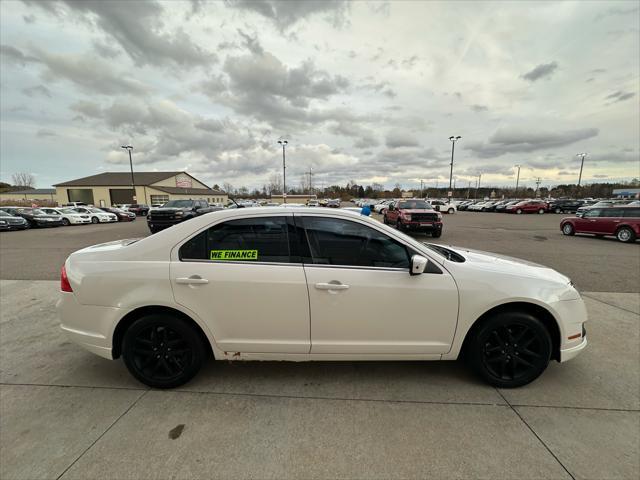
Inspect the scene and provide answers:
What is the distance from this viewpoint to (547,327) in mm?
2730

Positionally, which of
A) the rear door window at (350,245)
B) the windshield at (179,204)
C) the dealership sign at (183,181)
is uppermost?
the dealership sign at (183,181)

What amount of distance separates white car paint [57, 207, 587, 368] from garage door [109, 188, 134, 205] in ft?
220

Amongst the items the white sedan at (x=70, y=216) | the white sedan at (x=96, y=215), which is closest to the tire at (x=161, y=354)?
the white sedan at (x=70, y=216)

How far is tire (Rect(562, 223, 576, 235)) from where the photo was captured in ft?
47.5

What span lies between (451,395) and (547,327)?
113cm

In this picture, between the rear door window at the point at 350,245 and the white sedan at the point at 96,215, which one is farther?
the white sedan at the point at 96,215

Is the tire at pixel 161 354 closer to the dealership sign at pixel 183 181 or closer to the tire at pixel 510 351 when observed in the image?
the tire at pixel 510 351

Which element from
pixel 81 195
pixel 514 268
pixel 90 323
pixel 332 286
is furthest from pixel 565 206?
pixel 81 195

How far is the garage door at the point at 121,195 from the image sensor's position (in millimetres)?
58688

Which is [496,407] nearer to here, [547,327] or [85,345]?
[547,327]

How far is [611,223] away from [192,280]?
56.3 feet

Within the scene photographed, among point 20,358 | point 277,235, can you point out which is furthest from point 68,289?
point 277,235

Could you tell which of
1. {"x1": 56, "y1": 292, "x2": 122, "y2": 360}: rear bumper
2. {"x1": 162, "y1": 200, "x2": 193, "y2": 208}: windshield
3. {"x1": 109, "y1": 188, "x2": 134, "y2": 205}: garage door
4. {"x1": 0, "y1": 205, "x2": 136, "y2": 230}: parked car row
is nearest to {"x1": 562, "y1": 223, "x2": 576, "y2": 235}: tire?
{"x1": 56, "y1": 292, "x2": 122, "y2": 360}: rear bumper

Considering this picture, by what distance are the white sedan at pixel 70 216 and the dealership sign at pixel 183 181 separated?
48.9 meters
